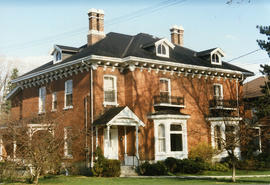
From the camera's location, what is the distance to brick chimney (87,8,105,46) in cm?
2803

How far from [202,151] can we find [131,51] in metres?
8.24

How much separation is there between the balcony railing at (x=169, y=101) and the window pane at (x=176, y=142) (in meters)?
2.14

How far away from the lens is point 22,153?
54.4ft

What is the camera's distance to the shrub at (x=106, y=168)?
21969 mm

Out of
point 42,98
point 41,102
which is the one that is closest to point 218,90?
point 42,98

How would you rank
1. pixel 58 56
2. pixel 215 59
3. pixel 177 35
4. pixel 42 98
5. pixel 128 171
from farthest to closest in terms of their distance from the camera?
pixel 177 35
pixel 215 59
pixel 42 98
pixel 58 56
pixel 128 171

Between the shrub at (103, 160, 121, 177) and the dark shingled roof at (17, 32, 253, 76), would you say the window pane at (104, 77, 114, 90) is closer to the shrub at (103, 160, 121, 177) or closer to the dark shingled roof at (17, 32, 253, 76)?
the dark shingled roof at (17, 32, 253, 76)

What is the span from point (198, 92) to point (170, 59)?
3496 mm

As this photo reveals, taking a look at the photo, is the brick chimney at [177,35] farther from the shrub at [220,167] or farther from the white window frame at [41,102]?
the shrub at [220,167]

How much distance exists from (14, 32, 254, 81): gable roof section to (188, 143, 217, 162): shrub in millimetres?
6013

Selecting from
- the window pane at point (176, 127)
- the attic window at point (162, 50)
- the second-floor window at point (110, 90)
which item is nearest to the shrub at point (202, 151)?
the window pane at point (176, 127)

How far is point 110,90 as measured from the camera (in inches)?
998

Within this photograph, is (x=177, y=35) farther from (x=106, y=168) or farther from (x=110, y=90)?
(x=106, y=168)

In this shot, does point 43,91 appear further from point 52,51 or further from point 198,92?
point 198,92
